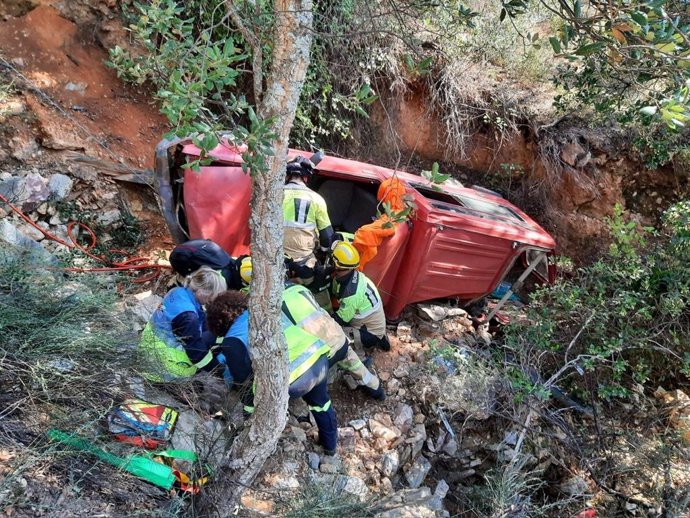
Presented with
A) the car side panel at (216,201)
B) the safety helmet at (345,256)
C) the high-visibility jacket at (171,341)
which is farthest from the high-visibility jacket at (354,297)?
the high-visibility jacket at (171,341)

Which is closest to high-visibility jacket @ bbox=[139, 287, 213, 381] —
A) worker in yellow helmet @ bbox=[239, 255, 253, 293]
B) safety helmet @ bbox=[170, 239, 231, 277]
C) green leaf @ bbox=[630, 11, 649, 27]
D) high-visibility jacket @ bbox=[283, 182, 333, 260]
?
safety helmet @ bbox=[170, 239, 231, 277]

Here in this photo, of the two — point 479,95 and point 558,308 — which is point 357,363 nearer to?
point 558,308

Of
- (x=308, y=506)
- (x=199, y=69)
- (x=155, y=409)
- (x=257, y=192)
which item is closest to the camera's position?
(x=199, y=69)

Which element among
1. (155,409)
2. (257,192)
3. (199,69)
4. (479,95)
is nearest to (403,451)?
(155,409)

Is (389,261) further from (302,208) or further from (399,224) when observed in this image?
(302,208)

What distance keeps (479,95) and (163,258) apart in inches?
158

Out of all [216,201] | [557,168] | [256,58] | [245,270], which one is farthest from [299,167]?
[557,168]

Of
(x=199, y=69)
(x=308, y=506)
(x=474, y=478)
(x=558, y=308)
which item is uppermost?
(x=199, y=69)

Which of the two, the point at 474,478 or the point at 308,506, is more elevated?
the point at 308,506

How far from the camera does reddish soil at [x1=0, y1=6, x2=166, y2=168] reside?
492 cm

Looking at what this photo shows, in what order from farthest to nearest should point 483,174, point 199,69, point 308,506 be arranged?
point 483,174
point 308,506
point 199,69

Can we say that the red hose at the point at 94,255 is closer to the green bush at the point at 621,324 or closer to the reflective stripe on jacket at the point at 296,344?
the reflective stripe on jacket at the point at 296,344

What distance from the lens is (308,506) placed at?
2.51 metres

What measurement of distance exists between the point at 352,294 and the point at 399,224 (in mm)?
780
